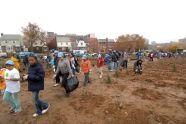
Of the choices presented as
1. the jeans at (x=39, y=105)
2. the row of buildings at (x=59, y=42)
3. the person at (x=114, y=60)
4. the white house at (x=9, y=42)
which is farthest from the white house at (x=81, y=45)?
the jeans at (x=39, y=105)

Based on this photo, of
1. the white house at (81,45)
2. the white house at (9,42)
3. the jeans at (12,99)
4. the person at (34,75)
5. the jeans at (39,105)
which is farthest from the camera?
the white house at (81,45)

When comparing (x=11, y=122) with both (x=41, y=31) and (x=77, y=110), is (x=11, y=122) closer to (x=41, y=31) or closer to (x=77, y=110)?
(x=77, y=110)

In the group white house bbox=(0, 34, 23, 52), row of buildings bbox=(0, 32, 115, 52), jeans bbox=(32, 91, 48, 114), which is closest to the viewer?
jeans bbox=(32, 91, 48, 114)

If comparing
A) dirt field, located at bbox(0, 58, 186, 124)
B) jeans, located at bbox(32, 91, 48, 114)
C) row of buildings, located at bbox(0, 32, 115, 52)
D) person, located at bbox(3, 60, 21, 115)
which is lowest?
dirt field, located at bbox(0, 58, 186, 124)

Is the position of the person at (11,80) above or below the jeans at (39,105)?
above

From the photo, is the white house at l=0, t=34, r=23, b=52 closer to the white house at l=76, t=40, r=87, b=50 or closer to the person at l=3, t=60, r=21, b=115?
the white house at l=76, t=40, r=87, b=50

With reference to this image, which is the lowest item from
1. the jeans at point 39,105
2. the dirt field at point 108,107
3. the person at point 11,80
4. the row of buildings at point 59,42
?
the dirt field at point 108,107

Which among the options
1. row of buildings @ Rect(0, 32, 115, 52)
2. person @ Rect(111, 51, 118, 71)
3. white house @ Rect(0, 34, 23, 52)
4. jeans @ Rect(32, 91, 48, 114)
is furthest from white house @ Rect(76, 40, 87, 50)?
jeans @ Rect(32, 91, 48, 114)

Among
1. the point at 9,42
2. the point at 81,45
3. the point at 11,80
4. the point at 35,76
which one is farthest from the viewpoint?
the point at 81,45

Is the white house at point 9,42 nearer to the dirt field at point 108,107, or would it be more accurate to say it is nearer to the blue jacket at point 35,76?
the dirt field at point 108,107

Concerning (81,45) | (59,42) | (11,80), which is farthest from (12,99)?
(81,45)

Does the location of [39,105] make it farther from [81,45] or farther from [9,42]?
[81,45]

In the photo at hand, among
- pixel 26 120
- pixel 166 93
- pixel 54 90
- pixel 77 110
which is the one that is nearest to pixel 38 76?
pixel 26 120

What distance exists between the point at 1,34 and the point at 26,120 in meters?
85.4
